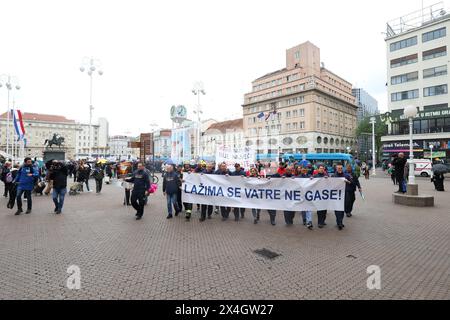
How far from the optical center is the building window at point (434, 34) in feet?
123

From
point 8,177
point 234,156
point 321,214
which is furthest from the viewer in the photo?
point 234,156

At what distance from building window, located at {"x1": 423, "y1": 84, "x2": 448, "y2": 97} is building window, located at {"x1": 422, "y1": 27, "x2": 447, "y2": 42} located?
298 inches

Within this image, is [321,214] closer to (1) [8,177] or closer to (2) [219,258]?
(2) [219,258]

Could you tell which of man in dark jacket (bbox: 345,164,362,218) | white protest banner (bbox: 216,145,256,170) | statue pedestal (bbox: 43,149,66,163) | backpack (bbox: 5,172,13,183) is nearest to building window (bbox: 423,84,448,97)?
white protest banner (bbox: 216,145,256,170)

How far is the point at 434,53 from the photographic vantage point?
38.6m

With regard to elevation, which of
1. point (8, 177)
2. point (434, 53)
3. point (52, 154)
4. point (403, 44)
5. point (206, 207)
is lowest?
point (206, 207)

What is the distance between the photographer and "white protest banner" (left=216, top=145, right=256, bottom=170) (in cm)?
1519

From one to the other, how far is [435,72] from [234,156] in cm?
4132

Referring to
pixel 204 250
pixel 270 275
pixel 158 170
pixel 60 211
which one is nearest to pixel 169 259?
pixel 204 250

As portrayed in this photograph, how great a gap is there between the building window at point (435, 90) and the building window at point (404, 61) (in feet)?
17.4

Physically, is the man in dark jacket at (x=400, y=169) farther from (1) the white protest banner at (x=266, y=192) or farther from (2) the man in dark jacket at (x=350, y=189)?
(1) the white protest banner at (x=266, y=192)

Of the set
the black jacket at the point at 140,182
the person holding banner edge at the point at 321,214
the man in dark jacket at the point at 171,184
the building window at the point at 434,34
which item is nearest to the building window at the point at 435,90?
the building window at the point at 434,34

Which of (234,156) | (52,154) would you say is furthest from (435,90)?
(52,154)

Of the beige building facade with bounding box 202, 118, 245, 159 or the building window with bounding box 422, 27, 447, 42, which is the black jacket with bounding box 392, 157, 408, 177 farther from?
the beige building facade with bounding box 202, 118, 245, 159
